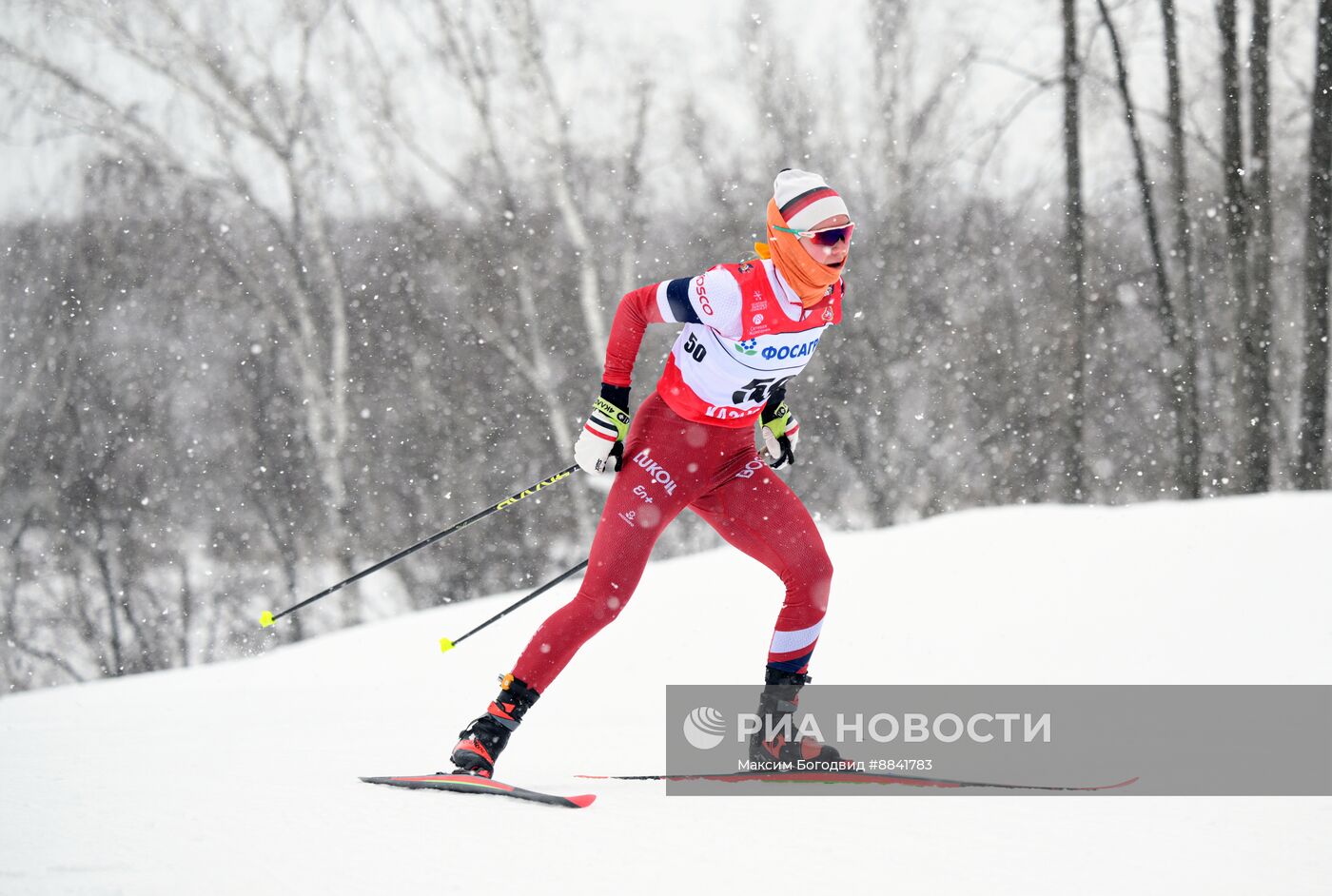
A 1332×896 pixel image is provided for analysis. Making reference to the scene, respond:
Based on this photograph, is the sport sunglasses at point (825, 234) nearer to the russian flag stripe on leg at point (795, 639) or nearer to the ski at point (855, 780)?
the russian flag stripe on leg at point (795, 639)

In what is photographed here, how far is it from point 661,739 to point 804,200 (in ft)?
7.22

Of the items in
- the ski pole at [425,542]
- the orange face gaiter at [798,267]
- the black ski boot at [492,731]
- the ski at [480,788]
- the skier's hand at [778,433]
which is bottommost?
the ski at [480,788]

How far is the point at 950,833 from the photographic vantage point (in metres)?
2.32

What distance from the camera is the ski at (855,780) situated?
9.51 feet

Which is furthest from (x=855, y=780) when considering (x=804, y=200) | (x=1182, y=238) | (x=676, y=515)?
(x=1182, y=238)

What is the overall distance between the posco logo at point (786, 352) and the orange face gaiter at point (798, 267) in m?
0.13

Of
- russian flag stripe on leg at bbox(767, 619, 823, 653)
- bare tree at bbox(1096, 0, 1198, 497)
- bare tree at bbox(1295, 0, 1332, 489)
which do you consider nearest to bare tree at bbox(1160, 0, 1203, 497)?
bare tree at bbox(1096, 0, 1198, 497)

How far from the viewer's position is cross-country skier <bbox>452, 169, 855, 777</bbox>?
294 centimetres

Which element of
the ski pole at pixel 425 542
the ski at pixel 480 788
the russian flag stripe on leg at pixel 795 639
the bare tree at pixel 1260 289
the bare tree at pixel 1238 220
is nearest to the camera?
the ski at pixel 480 788

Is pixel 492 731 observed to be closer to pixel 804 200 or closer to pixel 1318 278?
pixel 804 200

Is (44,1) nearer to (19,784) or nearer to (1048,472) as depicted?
(19,784)

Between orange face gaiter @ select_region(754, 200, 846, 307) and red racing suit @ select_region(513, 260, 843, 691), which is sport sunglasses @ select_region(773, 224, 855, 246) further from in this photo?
red racing suit @ select_region(513, 260, 843, 691)

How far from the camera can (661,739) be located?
4.07 metres

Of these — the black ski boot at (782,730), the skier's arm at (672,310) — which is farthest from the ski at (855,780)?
the skier's arm at (672,310)
